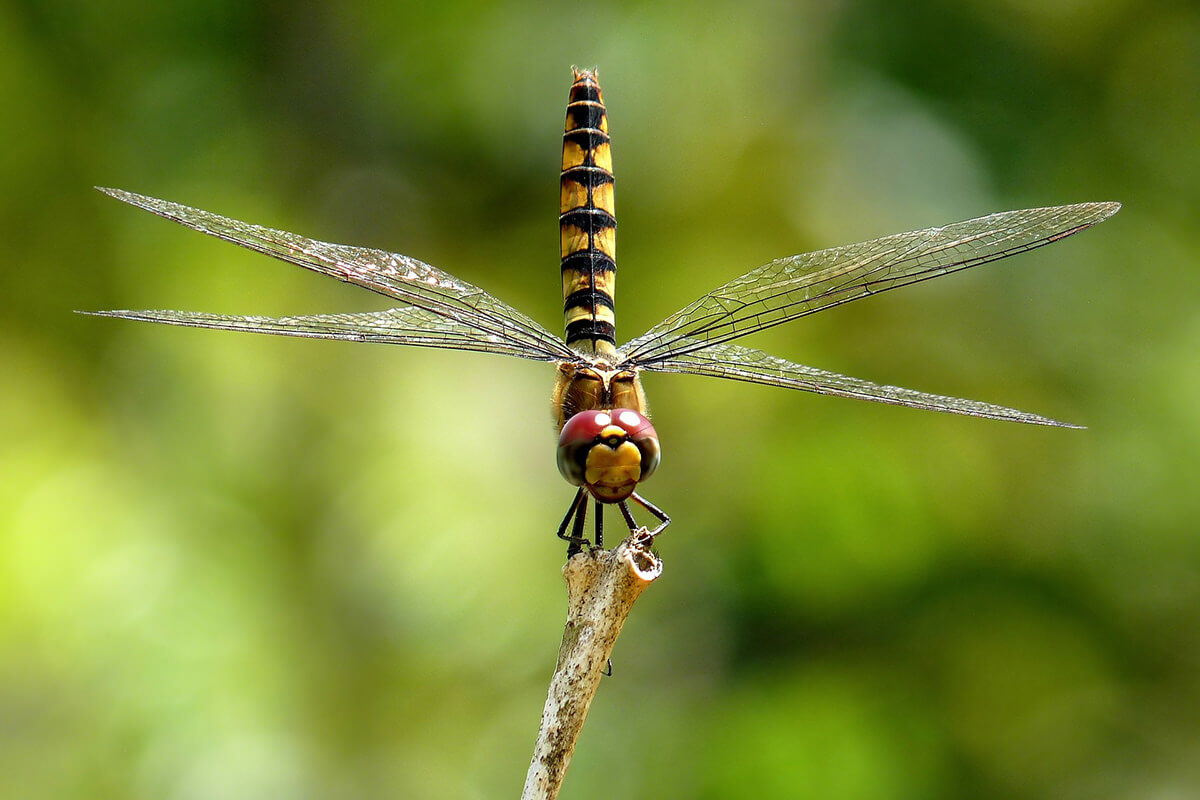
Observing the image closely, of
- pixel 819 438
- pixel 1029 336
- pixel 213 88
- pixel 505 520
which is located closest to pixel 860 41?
pixel 1029 336

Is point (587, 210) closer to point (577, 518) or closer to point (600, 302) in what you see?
point (600, 302)

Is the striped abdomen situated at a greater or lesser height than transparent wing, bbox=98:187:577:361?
greater

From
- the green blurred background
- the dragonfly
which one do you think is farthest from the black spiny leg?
the green blurred background

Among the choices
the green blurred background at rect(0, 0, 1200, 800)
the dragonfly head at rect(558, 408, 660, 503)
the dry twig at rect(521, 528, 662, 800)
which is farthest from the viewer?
the green blurred background at rect(0, 0, 1200, 800)

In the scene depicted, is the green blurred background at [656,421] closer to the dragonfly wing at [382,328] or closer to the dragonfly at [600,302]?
the dragonfly at [600,302]

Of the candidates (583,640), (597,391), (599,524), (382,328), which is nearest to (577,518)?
(599,524)

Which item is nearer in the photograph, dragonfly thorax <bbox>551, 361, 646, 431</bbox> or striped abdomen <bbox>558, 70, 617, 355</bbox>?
dragonfly thorax <bbox>551, 361, 646, 431</bbox>

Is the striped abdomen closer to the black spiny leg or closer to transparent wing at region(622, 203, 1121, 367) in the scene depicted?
transparent wing at region(622, 203, 1121, 367)
